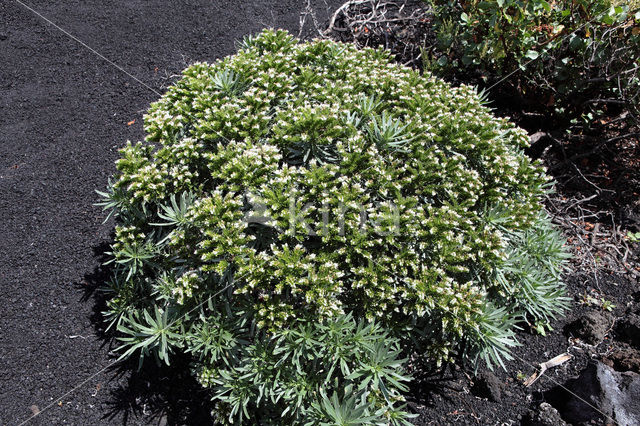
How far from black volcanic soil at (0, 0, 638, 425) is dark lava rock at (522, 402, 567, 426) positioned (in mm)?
74

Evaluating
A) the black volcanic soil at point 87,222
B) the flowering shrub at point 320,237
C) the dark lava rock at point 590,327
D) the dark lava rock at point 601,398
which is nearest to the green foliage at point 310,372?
the flowering shrub at point 320,237

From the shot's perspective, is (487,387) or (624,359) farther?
(624,359)

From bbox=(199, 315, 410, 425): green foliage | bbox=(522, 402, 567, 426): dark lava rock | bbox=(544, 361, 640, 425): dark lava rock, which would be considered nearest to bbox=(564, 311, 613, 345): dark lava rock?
bbox=(544, 361, 640, 425): dark lava rock

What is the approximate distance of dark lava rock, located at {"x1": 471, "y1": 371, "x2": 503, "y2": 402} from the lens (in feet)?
11.0

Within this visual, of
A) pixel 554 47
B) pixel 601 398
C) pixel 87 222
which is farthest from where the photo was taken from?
pixel 554 47

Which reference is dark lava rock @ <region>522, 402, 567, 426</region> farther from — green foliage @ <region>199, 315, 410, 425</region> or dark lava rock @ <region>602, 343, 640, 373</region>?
green foliage @ <region>199, 315, 410, 425</region>

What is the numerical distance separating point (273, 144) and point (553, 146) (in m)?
3.42

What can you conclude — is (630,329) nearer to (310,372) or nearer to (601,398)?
(601,398)

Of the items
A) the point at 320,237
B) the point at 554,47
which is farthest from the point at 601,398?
the point at 554,47

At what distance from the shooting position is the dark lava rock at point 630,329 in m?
3.67

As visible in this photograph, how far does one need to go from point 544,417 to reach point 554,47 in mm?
3326

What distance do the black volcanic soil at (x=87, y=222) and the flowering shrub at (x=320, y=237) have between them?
1.60ft

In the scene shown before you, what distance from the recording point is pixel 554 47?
4.45m

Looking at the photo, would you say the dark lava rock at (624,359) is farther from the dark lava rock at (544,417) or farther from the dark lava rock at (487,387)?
the dark lava rock at (487,387)
